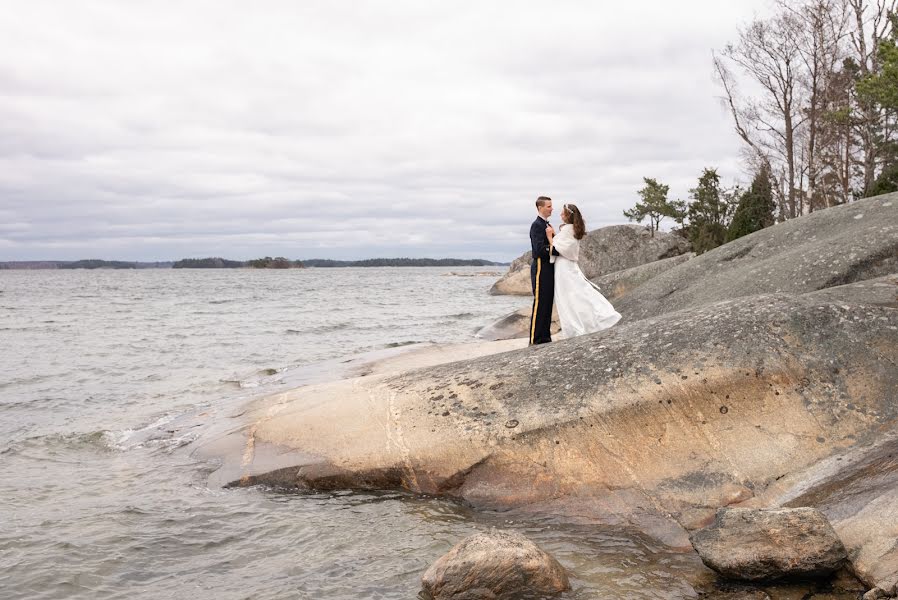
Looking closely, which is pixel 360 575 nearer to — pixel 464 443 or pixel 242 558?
pixel 242 558

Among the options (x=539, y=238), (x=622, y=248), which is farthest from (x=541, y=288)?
(x=622, y=248)

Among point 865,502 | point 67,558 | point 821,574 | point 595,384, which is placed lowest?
point 67,558

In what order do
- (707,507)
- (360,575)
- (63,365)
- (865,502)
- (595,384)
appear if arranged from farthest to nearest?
(63,365) → (595,384) → (707,507) → (360,575) → (865,502)

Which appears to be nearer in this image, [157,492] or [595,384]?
[595,384]

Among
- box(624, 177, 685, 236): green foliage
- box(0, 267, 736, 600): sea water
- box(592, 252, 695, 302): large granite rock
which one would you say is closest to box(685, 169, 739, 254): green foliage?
box(624, 177, 685, 236): green foliage

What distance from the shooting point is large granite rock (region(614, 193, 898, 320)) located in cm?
1020

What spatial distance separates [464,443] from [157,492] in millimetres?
3752

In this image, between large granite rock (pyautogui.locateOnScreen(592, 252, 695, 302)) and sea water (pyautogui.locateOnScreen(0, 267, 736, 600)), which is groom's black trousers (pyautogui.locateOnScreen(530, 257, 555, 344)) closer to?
sea water (pyautogui.locateOnScreen(0, 267, 736, 600))

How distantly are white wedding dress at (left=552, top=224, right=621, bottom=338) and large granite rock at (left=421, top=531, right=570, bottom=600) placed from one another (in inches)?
249

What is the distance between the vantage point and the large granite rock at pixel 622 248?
3806 cm

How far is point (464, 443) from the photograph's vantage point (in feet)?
25.2

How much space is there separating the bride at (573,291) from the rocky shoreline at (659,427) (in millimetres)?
2766

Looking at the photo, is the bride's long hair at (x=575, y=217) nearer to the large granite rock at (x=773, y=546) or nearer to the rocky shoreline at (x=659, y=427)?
the rocky shoreline at (x=659, y=427)

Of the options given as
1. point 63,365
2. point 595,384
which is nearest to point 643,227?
point 63,365
